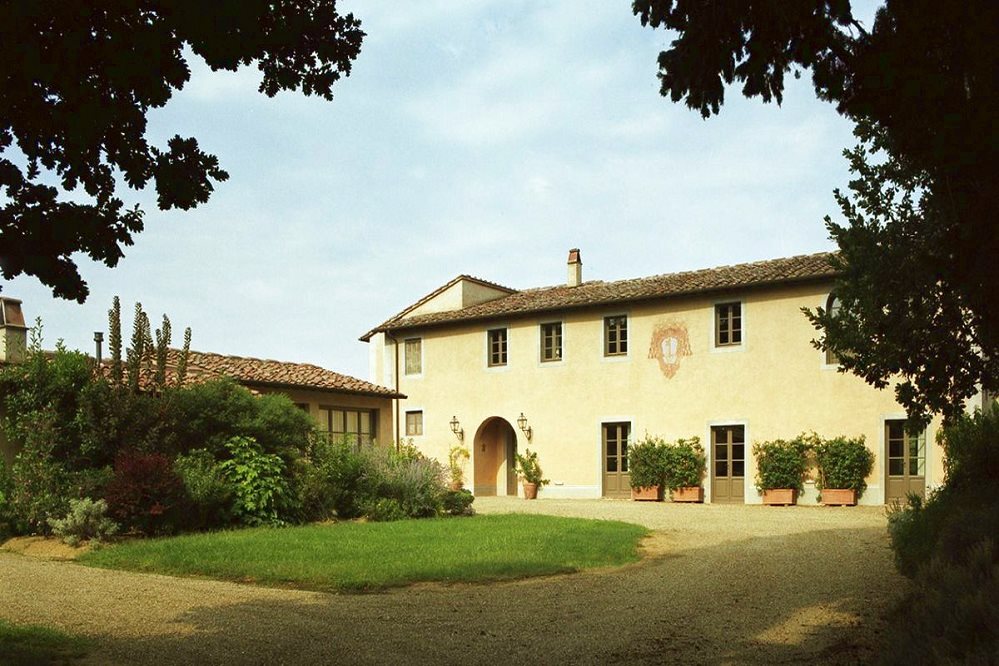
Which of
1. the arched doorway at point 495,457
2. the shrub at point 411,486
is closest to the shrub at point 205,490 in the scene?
the shrub at point 411,486

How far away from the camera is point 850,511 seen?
19.5 meters

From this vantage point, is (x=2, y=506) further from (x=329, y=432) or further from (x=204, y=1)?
(x=204, y=1)

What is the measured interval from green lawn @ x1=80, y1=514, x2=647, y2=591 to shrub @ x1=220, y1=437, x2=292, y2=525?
65 cm

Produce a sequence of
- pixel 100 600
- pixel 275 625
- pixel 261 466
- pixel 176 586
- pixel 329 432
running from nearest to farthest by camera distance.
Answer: pixel 275 625, pixel 100 600, pixel 176 586, pixel 261 466, pixel 329 432

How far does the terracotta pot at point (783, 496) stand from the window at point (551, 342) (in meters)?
7.07

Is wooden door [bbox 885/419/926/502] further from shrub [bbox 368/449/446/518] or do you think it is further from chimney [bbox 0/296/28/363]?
chimney [bbox 0/296/28/363]

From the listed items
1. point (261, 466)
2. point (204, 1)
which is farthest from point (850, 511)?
point (204, 1)

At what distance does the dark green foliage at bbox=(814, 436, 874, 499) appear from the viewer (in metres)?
20.9

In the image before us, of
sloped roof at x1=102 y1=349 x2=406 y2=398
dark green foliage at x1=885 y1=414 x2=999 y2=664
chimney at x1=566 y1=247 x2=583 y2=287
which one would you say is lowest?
dark green foliage at x1=885 y1=414 x2=999 y2=664

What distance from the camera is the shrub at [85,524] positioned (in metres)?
12.0

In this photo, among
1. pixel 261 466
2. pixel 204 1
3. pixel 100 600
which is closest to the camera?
pixel 204 1

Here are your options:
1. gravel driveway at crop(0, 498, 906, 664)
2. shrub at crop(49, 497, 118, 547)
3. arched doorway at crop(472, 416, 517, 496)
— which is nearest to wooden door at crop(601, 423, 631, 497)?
arched doorway at crop(472, 416, 517, 496)

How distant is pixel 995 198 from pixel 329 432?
55.2 feet

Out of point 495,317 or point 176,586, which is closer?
point 176,586
